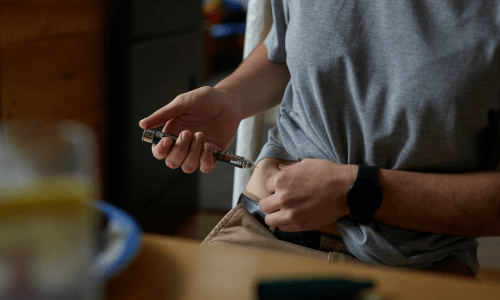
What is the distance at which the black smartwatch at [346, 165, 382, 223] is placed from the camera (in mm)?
587

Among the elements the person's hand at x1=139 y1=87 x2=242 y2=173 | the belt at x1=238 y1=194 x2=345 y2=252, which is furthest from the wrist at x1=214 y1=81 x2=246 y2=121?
the belt at x1=238 y1=194 x2=345 y2=252

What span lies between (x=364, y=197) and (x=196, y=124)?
32 centimetres

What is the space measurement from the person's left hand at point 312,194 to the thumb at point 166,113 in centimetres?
20

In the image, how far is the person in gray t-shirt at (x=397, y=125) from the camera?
56 centimetres

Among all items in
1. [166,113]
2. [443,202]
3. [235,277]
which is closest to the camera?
[235,277]

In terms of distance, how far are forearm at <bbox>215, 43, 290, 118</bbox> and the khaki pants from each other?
0.20 m

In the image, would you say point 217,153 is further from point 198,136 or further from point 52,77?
point 52,77

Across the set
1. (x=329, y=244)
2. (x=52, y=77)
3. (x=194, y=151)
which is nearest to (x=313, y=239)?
(x=329, y=244)

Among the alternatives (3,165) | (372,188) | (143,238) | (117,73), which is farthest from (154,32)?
(3,165)

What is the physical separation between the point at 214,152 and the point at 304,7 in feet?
0.88

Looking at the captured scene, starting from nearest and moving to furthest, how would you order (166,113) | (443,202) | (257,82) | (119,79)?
(443,202) → (166,113) → (257,82) → (119,79)

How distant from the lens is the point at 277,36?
0.78 metres

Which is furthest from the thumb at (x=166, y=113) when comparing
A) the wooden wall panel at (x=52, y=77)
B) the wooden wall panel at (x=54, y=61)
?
the wooden wall panel at (x=52, y=77)

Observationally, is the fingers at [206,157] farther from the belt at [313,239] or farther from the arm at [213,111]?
the belt at [313,239]
